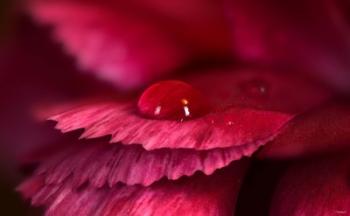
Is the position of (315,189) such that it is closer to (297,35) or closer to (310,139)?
(310,139)

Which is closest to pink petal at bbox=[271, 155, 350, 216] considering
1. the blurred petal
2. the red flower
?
the red flower

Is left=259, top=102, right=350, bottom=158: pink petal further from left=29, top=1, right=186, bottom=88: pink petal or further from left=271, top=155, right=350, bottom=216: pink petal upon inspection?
left=29, top=1, right=186, bottom=88: pink petal

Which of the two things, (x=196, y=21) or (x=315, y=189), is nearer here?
(x=315, y=189)

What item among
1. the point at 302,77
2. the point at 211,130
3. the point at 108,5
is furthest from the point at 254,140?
the point at 108,5

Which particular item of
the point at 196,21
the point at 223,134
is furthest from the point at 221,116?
the point at 196,21

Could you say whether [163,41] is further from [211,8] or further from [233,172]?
[233,172]

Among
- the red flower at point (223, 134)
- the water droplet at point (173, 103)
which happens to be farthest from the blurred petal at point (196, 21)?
the water droplet at point (173, 103)

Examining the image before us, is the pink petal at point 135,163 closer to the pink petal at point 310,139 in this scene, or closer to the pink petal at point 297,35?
the pink petal at point 310,139
